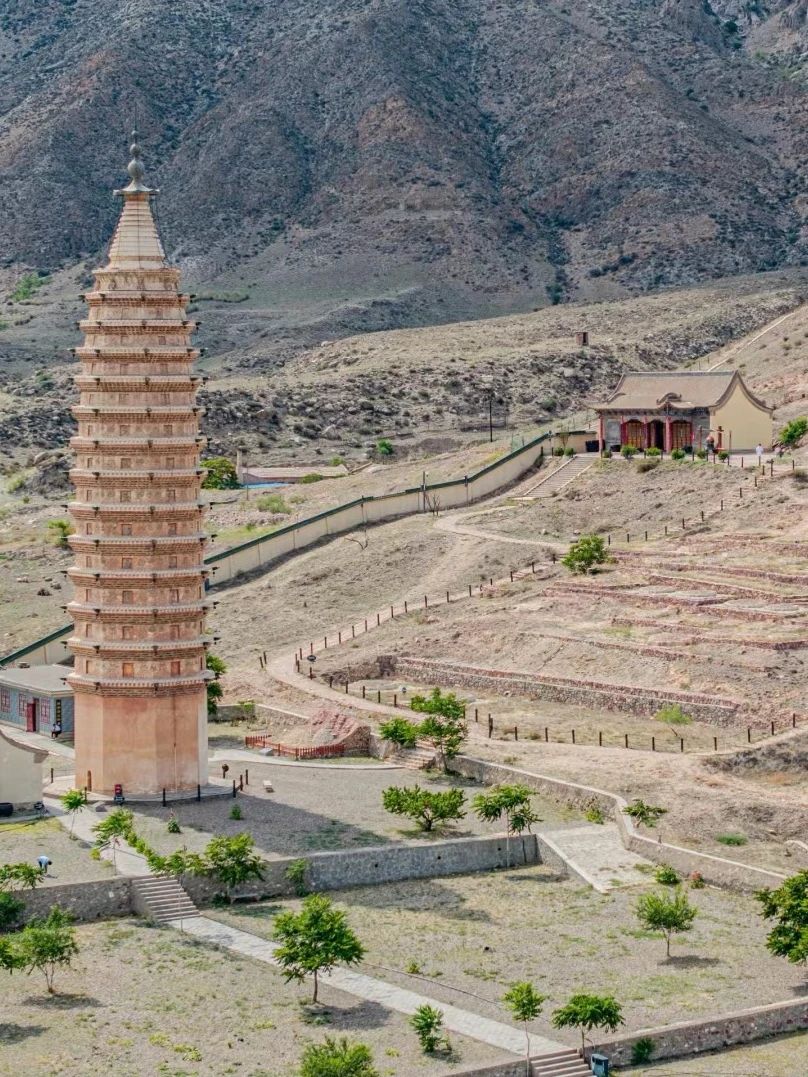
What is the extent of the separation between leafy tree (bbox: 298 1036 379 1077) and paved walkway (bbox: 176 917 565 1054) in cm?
302

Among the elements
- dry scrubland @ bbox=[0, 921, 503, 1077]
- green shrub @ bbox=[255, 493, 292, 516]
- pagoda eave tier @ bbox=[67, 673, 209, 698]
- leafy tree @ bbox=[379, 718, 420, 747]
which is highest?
green shrub @ bbox=[255, 493, 292, 516]

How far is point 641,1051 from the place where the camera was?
149 ft

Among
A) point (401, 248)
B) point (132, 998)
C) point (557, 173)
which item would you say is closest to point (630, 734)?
point (132, 998)

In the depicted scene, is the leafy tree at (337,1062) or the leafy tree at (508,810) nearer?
the leafy tree at (337,1062)

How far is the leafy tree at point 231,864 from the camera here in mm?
54344

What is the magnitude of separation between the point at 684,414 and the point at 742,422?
7.28ft

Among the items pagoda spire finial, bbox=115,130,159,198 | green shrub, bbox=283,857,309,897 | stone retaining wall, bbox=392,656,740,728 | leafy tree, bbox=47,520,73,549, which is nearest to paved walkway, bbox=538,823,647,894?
green shrub, bbox=283,857,309,897

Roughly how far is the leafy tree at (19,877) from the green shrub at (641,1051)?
13139 millimetres

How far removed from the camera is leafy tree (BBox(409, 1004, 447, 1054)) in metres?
45.0

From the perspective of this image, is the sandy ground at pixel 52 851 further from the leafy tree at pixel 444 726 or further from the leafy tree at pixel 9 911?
the leafy tree at pixel 444 726

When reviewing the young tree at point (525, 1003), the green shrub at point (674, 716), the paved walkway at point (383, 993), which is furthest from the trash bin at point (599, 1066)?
the green shrub at point (674, 716)

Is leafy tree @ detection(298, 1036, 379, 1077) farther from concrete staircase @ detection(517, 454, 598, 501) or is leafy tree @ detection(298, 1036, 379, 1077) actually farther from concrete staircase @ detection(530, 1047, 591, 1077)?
concrete staircase @ detection(517, 454, 598, 501)

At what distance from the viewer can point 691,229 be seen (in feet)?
591

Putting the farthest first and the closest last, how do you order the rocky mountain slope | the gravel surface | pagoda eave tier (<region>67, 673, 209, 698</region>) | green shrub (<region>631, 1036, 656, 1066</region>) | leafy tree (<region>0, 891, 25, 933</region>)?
the rocky mountain slope
pagoda eave tier (<region>67, 673, 209, 698</region>)
the gravel surface
leafy tree (<region>0, 891, 25, 933</region>)
green shrub (<region>631, 1036, 656, 1066</region>)
